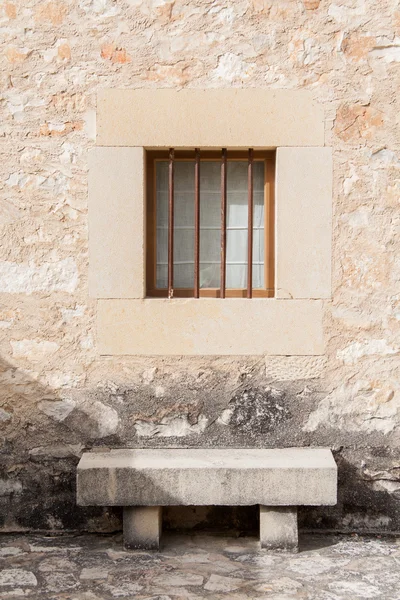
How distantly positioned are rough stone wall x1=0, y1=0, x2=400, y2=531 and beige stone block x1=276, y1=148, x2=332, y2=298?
0.23ft

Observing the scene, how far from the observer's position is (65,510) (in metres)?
3.68

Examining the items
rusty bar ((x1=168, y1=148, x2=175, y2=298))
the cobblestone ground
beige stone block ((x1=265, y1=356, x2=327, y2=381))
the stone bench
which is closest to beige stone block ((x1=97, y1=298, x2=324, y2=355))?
beige stone block ((x1=265, y1=356, x2=327, y2=381))

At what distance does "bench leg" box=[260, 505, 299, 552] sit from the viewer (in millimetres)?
3400

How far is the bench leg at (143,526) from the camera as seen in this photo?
134 inches

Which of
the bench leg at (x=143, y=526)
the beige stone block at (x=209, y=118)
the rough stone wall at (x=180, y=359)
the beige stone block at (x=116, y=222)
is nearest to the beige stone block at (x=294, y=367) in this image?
the rough stone wall at (x=180, y=359)

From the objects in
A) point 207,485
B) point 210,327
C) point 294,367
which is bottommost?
point 207,485

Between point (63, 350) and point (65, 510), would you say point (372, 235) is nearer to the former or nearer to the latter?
point (63, 350)

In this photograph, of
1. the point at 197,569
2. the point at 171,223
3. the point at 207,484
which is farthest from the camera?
the point at 171,223

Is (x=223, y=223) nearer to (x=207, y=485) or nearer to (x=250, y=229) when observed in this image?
(x=250, y=229)

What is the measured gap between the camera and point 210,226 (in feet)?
12.6

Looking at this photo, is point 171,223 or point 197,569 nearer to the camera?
point 197,569

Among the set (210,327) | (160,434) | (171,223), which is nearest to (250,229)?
(171,223)

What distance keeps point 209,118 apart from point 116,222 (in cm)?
71

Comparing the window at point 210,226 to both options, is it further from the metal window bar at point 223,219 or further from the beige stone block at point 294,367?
the beige stone block at point 294,367
